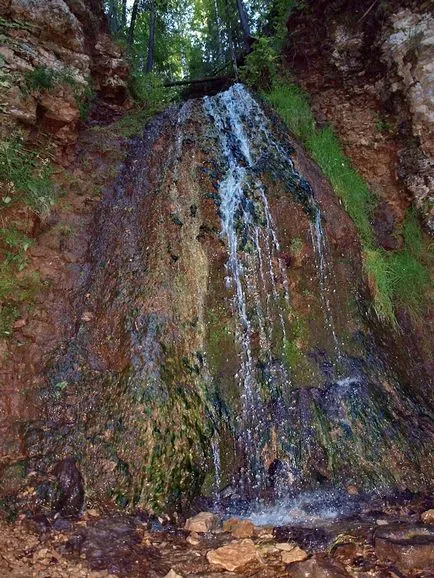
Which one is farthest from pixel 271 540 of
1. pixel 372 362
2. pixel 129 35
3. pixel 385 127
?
pixel 129 35

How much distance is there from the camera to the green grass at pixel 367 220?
18.2 ft

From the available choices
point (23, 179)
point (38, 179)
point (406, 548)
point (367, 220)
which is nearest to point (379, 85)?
point (367, 220)

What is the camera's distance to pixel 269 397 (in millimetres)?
4223

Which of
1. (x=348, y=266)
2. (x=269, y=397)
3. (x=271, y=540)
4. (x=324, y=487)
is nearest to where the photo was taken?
(x=271, y=540)

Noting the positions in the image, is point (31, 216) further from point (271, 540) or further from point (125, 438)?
point (271, 540)

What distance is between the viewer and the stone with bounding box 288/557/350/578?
2.44m

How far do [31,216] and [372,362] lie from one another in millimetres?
4016

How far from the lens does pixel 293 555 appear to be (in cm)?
265

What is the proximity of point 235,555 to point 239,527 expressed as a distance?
0.35 metres

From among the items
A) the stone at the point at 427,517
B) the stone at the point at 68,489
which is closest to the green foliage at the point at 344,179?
the stone at the point at 427,517

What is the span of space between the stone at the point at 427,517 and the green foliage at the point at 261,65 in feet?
22.0

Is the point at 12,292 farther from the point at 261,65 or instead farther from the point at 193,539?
the point at 261,65

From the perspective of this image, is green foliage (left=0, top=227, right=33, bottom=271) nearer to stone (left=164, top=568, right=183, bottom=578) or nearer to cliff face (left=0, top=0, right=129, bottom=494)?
cliff face (left=0, top=0, right=129, bottom=494)

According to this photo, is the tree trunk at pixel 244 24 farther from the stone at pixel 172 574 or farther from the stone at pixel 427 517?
the stone at pixel 172 574
